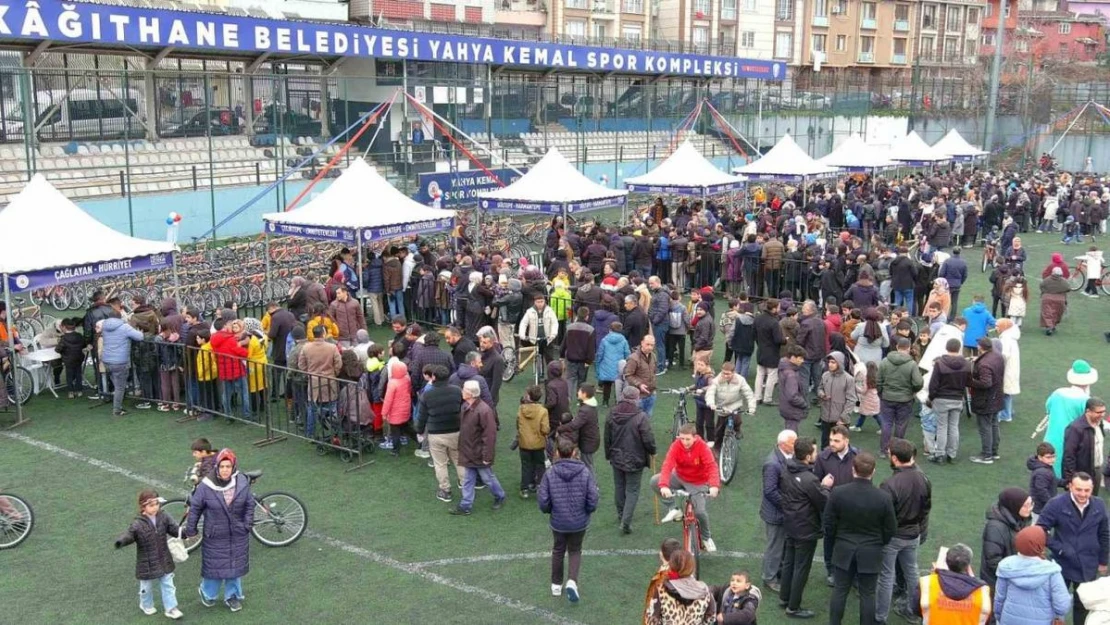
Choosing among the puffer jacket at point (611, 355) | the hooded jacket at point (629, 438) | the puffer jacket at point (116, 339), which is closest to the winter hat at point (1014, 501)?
the hooded jacket at point (629, 438)

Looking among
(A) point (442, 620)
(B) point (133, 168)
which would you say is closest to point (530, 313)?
(A) point (442, 620)

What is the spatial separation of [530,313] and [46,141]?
55.0ft

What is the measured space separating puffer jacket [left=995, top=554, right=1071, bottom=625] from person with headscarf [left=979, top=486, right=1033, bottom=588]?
0.60m

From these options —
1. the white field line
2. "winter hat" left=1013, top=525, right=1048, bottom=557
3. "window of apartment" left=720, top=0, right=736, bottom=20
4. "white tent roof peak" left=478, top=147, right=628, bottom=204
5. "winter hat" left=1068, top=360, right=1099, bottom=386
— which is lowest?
the white field line

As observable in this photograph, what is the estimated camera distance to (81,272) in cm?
1374

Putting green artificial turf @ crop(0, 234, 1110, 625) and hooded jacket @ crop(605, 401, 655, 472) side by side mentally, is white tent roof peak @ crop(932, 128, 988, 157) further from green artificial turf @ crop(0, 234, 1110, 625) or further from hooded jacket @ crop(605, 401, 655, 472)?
hooded jacket @ crop(605, 401, 655, 472)

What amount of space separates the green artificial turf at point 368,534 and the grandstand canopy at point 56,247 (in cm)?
178

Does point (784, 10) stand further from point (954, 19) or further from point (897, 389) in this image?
point (897, 389)

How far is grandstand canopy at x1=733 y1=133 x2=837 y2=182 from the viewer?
90.5 feet

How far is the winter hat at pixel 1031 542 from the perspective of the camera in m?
6.62

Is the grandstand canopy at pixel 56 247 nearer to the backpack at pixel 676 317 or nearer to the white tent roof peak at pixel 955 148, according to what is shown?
the backpack at pixel 676 317

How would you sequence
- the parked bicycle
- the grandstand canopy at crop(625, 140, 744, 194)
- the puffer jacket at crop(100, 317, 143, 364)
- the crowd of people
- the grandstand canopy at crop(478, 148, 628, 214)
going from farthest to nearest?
the grandstand canopy at crop(625, 140, 744, 194) < the grandstand canopy at crop(478, 148, 628, 214) < the puffer jacket at crop(100, 317, 143, 364) < the parked bicycle < the crowd of people

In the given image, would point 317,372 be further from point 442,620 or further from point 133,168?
point 133,168

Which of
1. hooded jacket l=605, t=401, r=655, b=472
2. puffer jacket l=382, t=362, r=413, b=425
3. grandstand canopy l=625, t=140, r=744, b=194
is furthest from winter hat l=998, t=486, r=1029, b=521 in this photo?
grandstand canopy l=625, t=140, r=744, b=194
